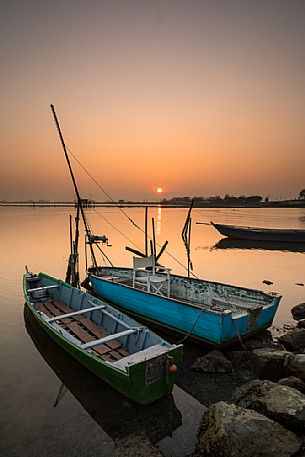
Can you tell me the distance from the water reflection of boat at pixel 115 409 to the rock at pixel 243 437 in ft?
4.16

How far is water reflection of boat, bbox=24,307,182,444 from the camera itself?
22.1 ft

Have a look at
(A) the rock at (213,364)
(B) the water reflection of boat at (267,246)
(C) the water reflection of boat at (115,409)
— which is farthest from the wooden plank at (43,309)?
(B) the water reflection of boat at (267,246)

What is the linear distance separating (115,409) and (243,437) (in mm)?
3604

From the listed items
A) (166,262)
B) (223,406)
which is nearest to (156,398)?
(223,406)

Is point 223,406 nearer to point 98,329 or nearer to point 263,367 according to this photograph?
point 263,367

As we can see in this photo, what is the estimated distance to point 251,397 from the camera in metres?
6.86

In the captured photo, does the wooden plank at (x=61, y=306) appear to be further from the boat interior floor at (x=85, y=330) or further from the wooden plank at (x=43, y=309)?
the wooden plank at (x=43, y=309)

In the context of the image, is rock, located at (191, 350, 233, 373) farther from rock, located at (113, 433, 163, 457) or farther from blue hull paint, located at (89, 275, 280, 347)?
rock, located at (113, 433, 163, 457)

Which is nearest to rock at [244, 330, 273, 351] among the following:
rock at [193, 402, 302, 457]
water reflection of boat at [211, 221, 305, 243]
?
rock at [193, 402, 302, 457]

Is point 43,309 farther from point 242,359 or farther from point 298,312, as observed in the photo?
point 298,312

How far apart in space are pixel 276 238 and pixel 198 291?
30.8 metres

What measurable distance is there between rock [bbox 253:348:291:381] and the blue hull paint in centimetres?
109

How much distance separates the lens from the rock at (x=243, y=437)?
16.5ft

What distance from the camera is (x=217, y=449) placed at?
529cm
